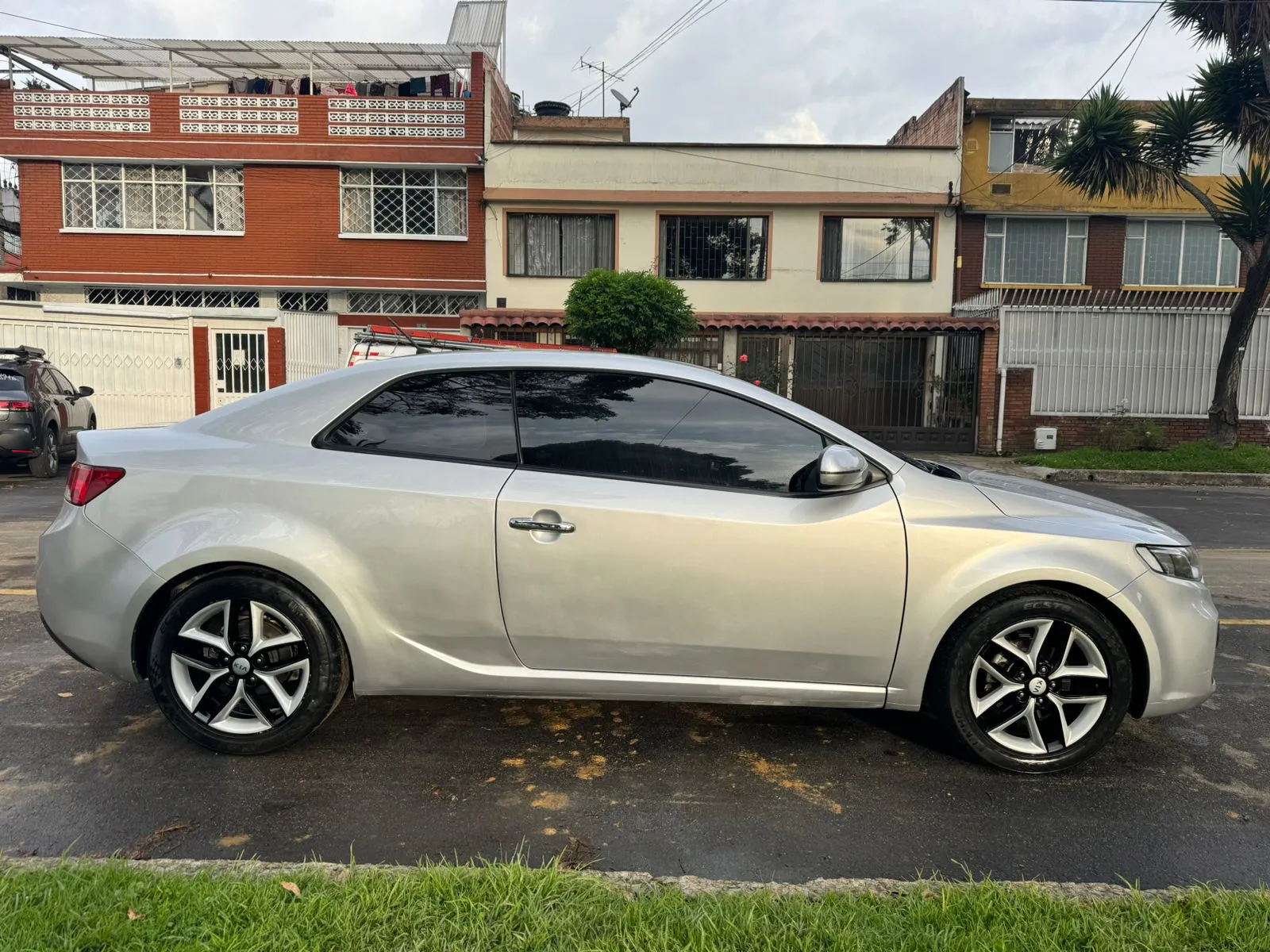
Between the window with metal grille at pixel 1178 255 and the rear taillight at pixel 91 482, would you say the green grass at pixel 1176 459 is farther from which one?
the rear taillight at pixel 91 482

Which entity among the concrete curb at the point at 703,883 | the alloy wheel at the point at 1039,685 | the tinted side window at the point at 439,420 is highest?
the tinted side window at the point at 439,420

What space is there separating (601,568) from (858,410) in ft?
54.3

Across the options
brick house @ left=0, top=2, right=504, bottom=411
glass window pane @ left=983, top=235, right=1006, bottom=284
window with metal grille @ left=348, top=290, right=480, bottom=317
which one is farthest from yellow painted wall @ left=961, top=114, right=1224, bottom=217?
window with metal grille @ left=348, top=290, right=480, bottom=317

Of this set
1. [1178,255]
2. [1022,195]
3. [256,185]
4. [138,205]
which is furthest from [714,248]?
[138,205]

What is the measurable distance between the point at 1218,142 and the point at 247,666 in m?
18.4

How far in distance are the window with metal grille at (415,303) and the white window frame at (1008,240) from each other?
1258 centimetres

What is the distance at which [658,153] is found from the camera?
21469 mm

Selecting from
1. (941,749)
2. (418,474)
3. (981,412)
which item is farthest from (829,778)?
(981,412)

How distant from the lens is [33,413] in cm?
1214

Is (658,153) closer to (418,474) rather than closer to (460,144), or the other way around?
(460,144)

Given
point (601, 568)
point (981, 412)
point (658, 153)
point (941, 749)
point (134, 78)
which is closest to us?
point (601, 568)

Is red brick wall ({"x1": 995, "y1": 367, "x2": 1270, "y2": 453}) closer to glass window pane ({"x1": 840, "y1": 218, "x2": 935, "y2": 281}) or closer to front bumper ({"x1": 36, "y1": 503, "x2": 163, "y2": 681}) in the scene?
glass window pane ({"x1": 840, "y1": 218, "x2": 935, "y2": 281})

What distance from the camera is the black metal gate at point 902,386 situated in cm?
1870

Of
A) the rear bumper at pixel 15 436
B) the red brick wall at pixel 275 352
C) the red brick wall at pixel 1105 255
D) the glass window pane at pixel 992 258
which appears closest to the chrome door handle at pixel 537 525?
the rear bumper at pixel 15 436
